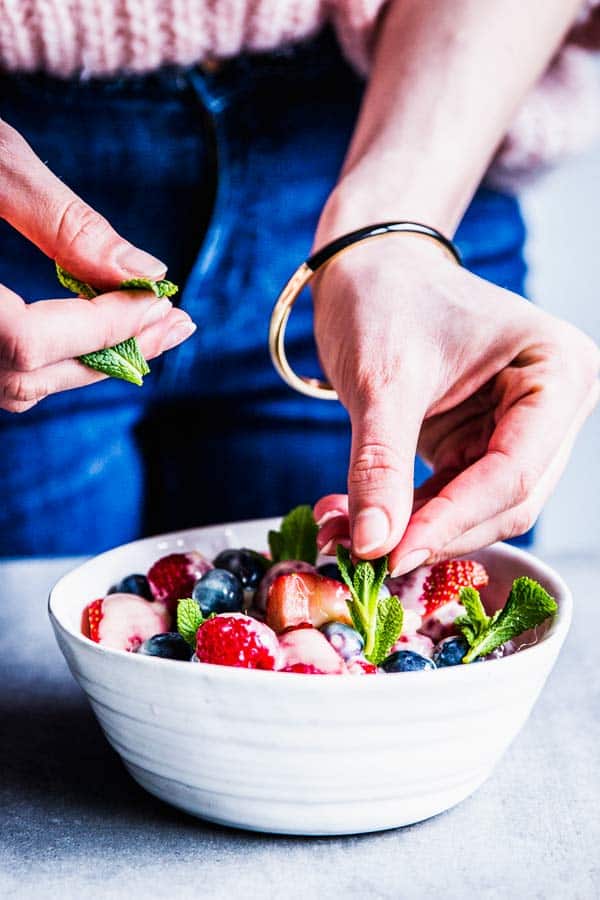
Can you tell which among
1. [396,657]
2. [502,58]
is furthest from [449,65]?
Result: [396,657]

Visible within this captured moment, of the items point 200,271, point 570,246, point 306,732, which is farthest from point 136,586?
point 570,246

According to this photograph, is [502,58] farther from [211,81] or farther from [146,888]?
[146,888]

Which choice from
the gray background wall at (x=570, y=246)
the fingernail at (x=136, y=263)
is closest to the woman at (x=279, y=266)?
the fingernail at (x=136, y=263)

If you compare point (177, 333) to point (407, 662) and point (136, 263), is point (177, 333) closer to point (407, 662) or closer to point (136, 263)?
point (136, 263)

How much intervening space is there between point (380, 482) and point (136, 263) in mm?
200

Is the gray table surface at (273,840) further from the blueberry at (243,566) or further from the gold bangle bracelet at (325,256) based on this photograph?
the gold bangle bracelet at (325,256)

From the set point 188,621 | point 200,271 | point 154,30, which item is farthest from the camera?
point 200,271

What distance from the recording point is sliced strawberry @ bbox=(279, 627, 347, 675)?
0.63 metres

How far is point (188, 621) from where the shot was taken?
0.68 meters

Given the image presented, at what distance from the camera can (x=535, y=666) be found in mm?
624

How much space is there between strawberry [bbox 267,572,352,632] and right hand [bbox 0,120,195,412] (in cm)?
20

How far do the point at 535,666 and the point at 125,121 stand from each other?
0.70 meters

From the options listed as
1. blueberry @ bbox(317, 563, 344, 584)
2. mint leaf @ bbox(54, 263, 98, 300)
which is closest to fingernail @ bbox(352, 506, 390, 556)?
blueberry @ bbox(317, 563, 344, 584)

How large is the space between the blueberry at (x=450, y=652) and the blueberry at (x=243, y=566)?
16 cm
